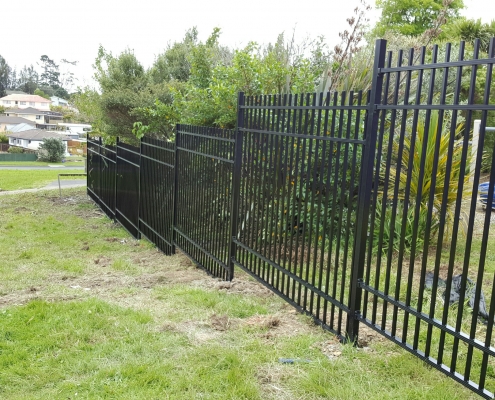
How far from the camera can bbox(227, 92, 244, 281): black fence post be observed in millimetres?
5148

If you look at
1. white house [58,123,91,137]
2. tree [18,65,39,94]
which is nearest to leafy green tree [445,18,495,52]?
white house [58,123,91,137]

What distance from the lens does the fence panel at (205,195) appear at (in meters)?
5.51

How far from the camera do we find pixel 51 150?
50562 mm

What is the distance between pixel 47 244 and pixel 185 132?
137 inches

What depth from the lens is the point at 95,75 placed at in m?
15.9

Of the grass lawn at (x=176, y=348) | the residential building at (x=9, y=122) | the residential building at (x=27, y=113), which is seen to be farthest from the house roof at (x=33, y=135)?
the grass lawn at (x=176, y=348)

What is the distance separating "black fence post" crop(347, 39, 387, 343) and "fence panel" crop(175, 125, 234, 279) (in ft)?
7.04

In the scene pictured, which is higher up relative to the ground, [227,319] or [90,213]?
[227,319]

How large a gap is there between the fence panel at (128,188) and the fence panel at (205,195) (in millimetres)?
2055

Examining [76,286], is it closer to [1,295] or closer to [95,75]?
[1,295]

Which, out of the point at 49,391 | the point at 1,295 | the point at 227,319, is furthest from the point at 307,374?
the point at 1,295

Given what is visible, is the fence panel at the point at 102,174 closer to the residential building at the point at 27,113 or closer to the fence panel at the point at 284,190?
the fence panel at the point at 284,190

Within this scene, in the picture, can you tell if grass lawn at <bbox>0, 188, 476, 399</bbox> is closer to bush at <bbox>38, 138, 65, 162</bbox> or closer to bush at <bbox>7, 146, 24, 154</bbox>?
bush at <bbox>38, 138, 65, 162</bbox>

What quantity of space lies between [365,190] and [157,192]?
4710mm
